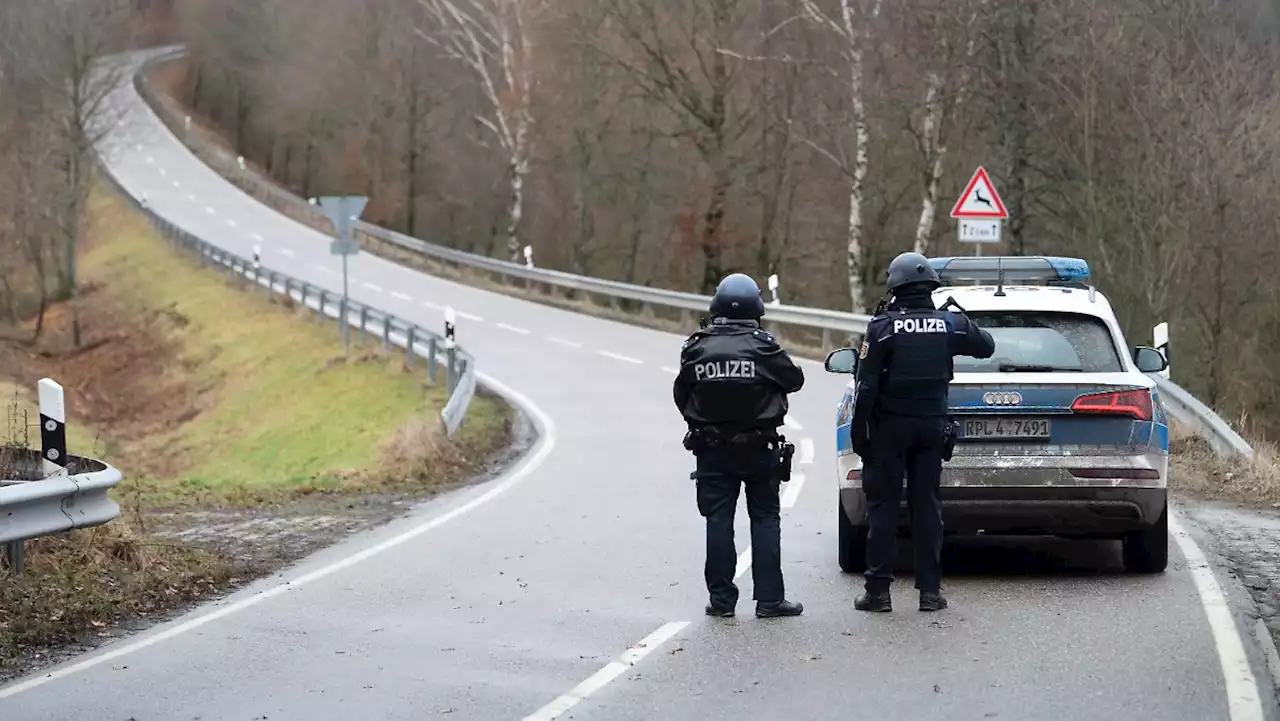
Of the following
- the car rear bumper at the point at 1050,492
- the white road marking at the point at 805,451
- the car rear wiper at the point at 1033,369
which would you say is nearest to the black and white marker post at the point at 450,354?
the white road marking at the point at 805,451

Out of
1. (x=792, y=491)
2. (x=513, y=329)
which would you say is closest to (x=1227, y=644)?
(x=792, y=491)

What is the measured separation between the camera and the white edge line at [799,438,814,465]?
16.7m

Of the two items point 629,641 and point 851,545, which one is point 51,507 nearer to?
point 629,641

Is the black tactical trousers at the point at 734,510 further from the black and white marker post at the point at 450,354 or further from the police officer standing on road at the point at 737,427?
the black and white marker post at the point at 450,354

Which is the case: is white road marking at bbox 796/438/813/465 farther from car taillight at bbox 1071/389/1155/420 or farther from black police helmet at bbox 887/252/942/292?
black police helmet at bbox 887/252/942/292

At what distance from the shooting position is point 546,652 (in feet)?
25.8

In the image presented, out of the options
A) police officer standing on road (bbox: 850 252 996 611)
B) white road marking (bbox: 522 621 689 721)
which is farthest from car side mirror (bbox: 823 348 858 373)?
white road marking (bbox: 522 621 689 721)

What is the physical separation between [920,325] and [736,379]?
101 centimetres

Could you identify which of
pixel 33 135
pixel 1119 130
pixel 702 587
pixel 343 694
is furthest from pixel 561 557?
pixel 33 135

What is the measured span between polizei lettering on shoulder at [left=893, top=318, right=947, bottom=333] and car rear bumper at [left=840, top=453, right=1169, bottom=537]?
105 centimetres

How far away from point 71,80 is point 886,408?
45.4m

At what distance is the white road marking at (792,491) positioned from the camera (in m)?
13.8

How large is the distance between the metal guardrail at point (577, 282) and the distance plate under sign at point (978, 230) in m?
1.85

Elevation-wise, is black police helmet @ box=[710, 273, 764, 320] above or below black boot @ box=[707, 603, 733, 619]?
above
